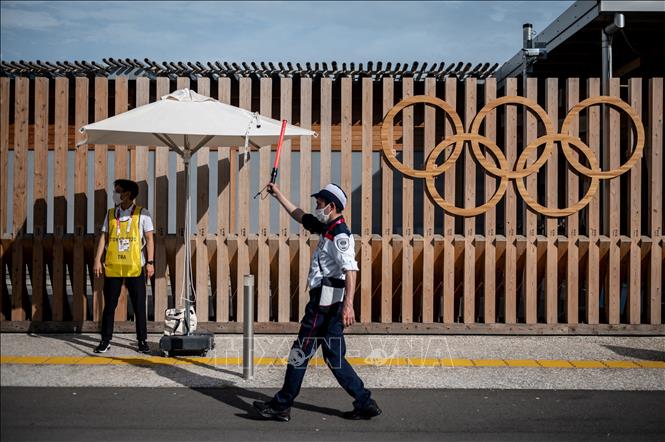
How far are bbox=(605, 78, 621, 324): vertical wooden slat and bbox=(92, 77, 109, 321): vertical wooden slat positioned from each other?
666 centimetres

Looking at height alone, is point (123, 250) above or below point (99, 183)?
below

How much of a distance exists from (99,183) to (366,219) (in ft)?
11.6

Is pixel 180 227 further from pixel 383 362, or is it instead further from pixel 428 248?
pixel 383 362

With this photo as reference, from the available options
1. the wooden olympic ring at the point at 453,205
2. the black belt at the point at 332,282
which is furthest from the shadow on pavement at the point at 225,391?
the wooden olympic ring at the point at 453,205

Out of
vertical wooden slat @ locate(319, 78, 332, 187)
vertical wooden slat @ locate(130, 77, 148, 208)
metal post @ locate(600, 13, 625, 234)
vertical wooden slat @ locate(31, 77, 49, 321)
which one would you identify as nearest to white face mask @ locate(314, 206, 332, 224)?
vertical wooden slat @ locate(319, 78, 332, 187)

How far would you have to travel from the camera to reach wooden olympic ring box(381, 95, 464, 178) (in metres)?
11.2

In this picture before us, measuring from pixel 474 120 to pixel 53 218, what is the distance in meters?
5.70

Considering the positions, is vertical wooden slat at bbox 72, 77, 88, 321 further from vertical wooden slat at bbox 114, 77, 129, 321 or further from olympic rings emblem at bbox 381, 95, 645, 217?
olympic rings emblem at bbox 381, 95, 645, 217

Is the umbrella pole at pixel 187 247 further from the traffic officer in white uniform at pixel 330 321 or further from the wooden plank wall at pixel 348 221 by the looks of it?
the traffic officer in white uniform at pixel 330 321

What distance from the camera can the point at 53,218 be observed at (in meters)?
11.4

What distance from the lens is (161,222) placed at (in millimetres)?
11242

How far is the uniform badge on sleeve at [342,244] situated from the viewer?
714 centimetres

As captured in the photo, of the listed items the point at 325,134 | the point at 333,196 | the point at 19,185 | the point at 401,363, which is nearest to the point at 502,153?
the point at 325,134

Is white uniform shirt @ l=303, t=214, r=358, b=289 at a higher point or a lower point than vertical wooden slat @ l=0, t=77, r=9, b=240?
lower
